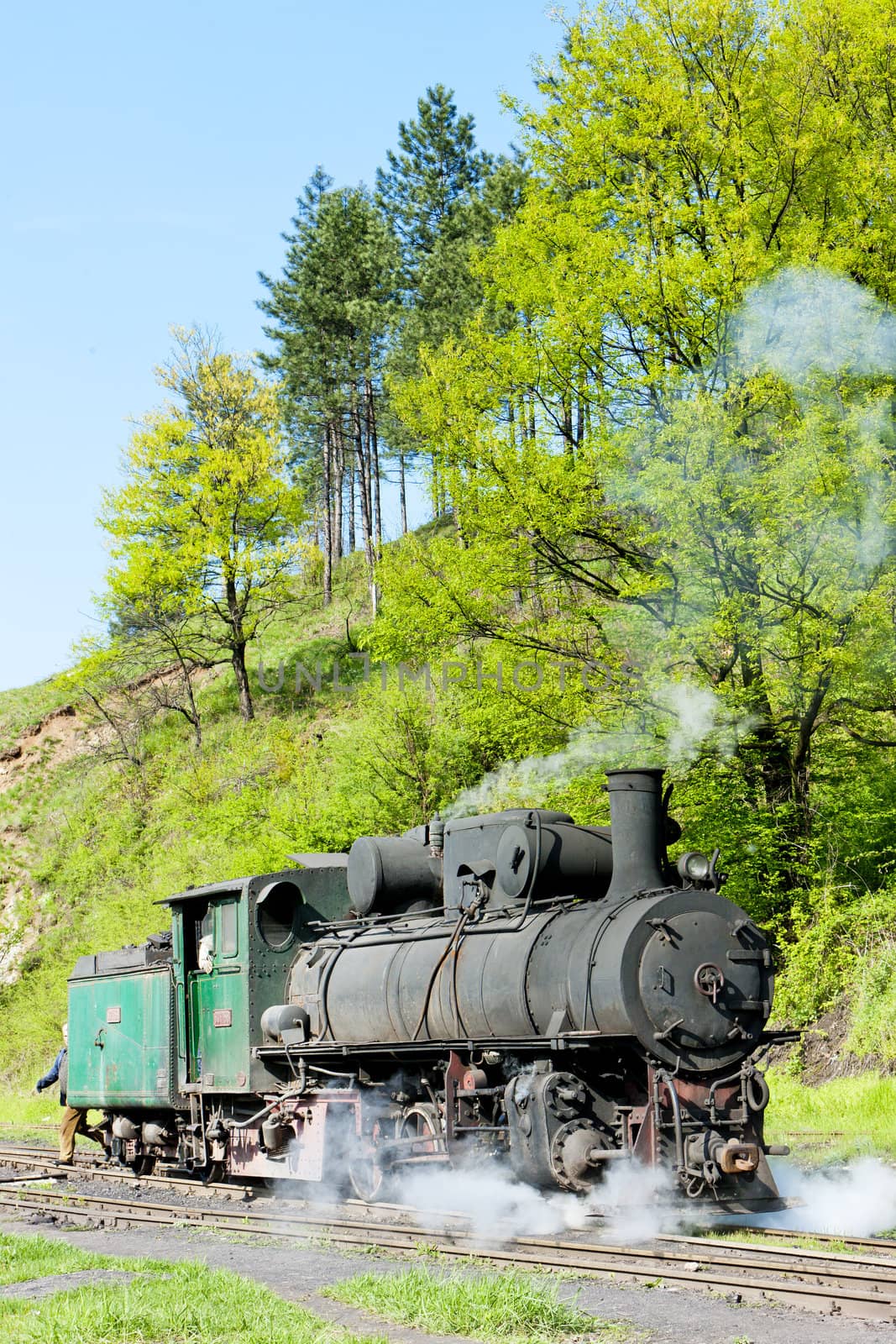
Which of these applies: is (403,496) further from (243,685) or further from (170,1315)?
(170,1315)

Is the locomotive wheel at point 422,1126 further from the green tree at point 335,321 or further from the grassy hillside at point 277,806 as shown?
the green tree at point 335,321

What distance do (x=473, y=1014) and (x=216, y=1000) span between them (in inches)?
169

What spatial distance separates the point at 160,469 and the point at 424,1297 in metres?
31.6

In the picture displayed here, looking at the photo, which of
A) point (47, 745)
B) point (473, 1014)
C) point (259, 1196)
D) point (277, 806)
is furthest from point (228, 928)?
point (47, 745)

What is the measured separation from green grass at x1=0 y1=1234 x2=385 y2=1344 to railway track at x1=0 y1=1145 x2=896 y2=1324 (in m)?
1.92

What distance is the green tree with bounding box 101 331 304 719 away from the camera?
36062 millimetres

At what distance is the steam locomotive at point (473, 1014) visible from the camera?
9625 millimetres

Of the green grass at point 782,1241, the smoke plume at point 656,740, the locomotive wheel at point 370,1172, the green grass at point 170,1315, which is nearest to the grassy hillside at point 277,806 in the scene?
the smoke plume at point 656,740

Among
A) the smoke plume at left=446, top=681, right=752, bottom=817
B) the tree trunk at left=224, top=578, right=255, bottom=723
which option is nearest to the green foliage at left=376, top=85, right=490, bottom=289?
the tree trunk at left=224, top=578, right=255, bottom=723

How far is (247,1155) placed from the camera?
44.0ft

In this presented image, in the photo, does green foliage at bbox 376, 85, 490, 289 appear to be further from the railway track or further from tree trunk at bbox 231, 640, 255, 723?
the railway track

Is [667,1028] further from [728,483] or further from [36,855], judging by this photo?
[36,855]

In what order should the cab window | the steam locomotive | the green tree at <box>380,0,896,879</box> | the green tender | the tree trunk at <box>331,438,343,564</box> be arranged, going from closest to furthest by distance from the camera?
the steam locomotive
the cab window
the green tender
the green tree at <box>380,0,896,879</box>
the tree trunk at <box>331,438,343,564</box>

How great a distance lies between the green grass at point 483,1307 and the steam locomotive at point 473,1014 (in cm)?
213
